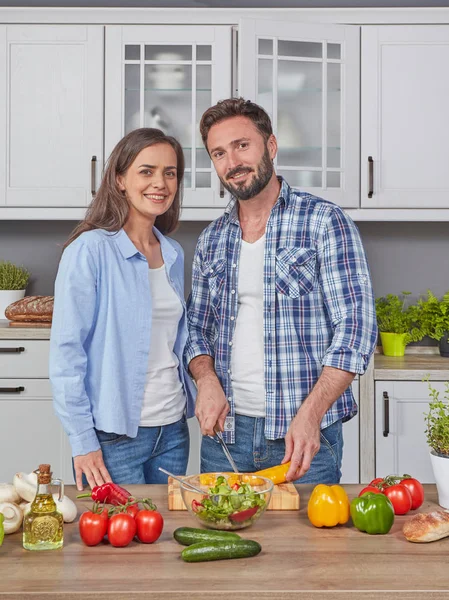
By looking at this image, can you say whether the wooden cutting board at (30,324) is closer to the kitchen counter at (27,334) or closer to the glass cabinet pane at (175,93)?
the kitchen counter at (27,334)

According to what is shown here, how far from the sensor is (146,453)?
5.92 feet

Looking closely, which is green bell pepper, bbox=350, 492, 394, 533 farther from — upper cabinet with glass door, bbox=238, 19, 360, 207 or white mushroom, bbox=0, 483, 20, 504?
upper cabinet with glass door, bbox=238, 19, 360, 207

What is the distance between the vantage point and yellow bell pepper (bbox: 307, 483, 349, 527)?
1304 millimetres

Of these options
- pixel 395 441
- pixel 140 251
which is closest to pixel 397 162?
pixel 395 441

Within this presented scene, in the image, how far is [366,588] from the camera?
104 cm

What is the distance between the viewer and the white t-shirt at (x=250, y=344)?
6.35ft

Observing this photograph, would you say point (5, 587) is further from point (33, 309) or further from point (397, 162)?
point (397, 162)

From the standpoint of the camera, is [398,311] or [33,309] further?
[398,311]

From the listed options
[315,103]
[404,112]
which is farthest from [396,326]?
[315,103]

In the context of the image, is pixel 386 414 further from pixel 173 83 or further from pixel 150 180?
pixel 173 83

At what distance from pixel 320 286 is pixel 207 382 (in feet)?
1.29

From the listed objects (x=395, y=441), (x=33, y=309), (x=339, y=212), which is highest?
(x=339, y=212)

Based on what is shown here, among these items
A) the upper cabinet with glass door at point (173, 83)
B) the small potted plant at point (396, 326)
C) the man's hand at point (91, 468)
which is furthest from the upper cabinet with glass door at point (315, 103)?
the man's hand at point (91, 468)

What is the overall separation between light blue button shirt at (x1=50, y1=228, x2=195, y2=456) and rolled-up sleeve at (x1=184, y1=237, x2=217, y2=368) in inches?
10.4
